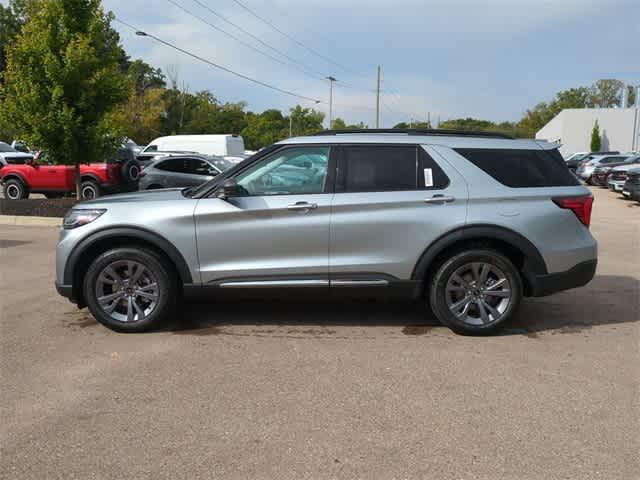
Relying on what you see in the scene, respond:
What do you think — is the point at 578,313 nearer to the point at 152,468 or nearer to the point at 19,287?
the point at 152,468

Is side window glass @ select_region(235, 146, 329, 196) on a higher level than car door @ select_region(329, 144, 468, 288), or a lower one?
higher

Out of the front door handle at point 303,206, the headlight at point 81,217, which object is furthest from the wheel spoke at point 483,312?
the headlight at point 81,217

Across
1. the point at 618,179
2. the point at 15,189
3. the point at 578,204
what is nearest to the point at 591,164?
the point at 618,179

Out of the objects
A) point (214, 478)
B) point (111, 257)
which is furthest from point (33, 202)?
point (214, 478)

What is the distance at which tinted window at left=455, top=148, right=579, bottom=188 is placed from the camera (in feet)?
17.9

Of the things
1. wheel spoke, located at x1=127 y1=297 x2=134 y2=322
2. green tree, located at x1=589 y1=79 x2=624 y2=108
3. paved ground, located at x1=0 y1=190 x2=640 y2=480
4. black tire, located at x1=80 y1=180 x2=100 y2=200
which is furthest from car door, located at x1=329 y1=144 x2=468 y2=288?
green tree, located at x1=589 y1=79 x2=624 y2=108

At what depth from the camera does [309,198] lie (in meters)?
5.34

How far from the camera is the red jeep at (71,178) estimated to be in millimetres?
16766

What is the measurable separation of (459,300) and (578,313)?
170 centimetres

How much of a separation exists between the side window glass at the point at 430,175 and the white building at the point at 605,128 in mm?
53096

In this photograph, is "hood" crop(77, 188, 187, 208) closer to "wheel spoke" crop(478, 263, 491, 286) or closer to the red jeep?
"wheel spoke" crop(478, 263, 491, 286)

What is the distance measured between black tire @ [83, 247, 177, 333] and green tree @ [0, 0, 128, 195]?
31.0 feet

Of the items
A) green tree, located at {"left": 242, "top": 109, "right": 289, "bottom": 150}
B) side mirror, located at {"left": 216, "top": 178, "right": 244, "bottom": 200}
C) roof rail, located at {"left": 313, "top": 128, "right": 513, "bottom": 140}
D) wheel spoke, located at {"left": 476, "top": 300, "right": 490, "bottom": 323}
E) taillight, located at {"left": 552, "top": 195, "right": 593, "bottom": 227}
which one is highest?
green tree, located at {"left": 242, "top": 109, "right": 289, "bottom": 150}

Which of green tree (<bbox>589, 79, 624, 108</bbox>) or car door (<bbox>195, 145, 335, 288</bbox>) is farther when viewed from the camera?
green tree (<bbox>589, 79, 624, 108</bbox>)
